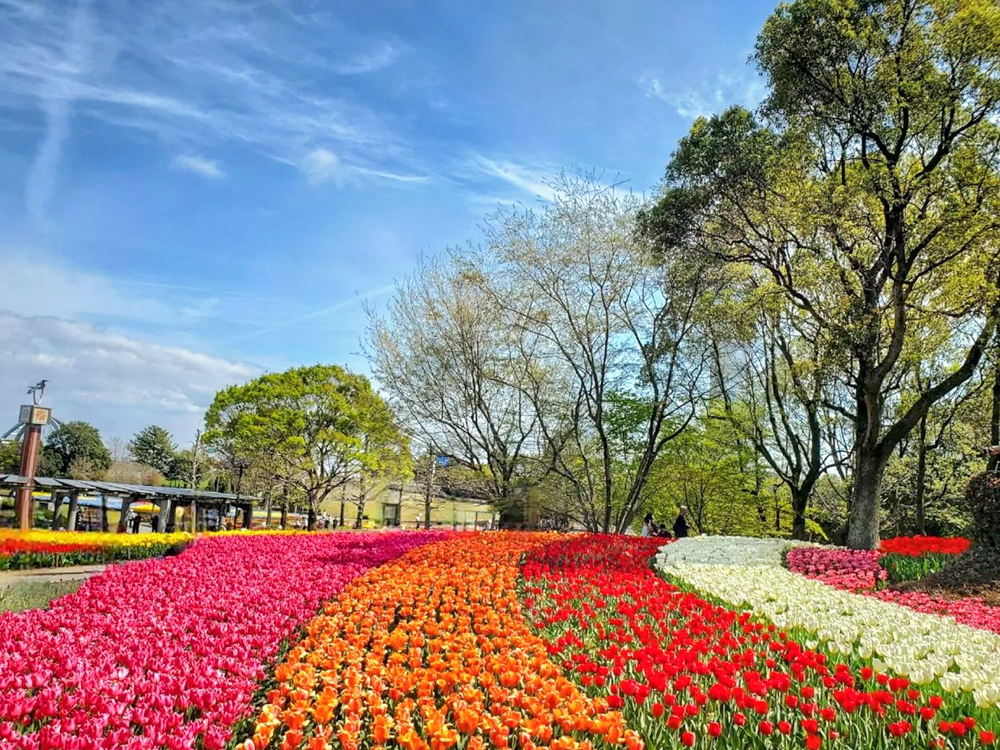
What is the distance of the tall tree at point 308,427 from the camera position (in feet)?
77.2

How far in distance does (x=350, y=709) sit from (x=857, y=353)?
11.6 meters

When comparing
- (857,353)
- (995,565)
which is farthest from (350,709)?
(857,353)

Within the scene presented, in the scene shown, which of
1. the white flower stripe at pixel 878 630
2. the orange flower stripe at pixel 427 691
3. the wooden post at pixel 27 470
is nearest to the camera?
the orange flower stripe at pixel 427 691

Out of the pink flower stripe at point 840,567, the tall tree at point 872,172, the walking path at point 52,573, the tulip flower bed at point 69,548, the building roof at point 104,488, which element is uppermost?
the tall tree at point 872,172

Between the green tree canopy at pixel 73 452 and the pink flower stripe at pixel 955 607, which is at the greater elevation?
the green tree canopy at pixel 73 452

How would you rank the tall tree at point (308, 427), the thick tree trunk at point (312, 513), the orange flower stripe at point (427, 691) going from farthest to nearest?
the tall tree at point (308, 427), the thick tree trunk at point (312, 513), the orange flower stripe at point (427, 691)

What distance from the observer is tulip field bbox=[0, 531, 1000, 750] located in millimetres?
2750

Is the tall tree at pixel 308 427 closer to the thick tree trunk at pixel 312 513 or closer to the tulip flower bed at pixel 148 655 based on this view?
the thick tree trunk at pixel 312 513

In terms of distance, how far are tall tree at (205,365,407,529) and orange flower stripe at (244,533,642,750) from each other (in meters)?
18.5

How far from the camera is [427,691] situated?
3107 millimetres

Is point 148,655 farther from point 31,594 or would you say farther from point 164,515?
point 164,515

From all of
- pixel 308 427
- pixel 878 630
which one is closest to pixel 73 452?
pixel 308 427

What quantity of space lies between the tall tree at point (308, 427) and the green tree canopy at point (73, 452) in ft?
66.5

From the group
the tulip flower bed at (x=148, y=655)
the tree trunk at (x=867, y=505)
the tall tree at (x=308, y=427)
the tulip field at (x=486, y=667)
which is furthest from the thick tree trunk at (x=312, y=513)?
the tree trunk at (x=867, y=505)
